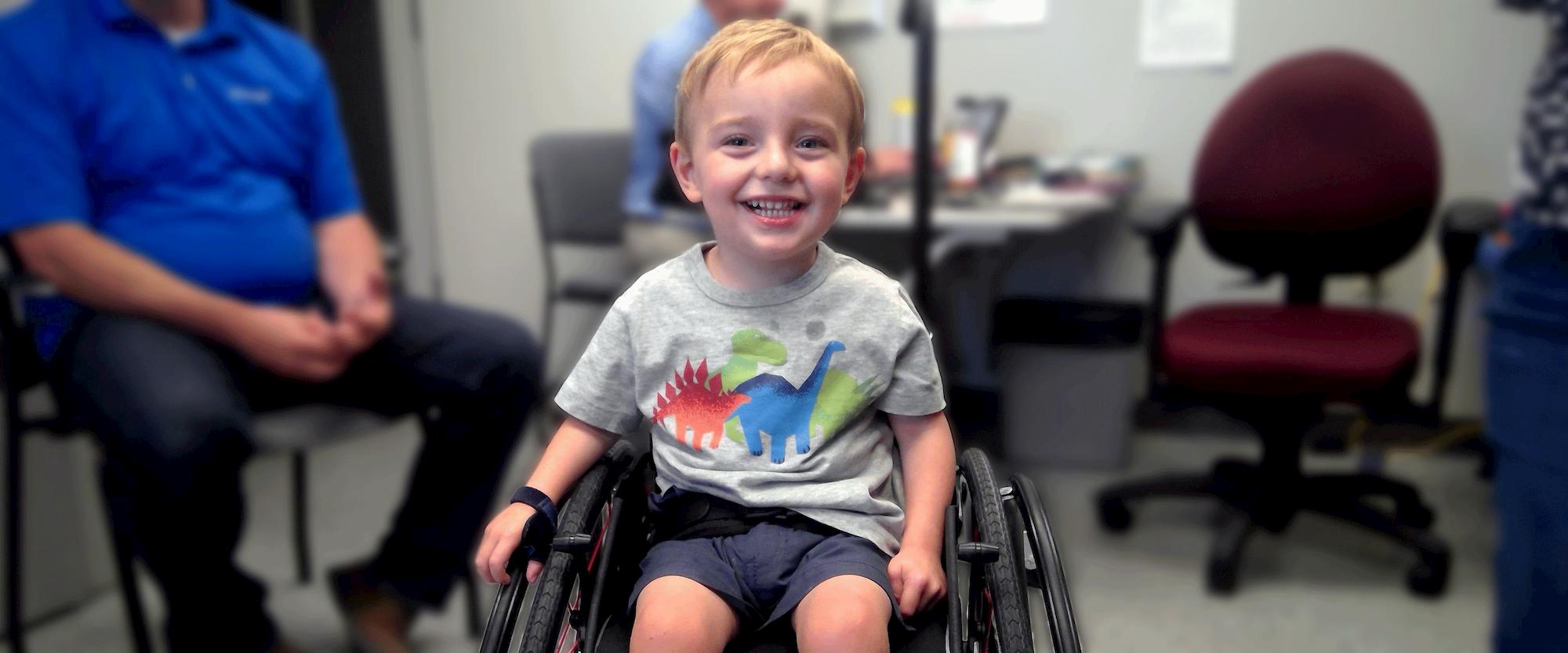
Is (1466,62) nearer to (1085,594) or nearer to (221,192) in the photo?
(1085,594)

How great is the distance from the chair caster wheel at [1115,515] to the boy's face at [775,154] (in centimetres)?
143

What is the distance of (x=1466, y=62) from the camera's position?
2078mm

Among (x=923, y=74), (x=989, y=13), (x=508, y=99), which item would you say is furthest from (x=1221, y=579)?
(x=508, y=99)

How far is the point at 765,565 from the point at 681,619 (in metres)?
0.07

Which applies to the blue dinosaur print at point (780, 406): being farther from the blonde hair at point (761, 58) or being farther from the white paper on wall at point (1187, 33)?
the white paper on wall at point (1187, 33)

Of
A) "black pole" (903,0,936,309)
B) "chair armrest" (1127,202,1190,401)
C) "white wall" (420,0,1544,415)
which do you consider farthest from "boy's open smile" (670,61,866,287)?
"white wall" (420,0,1544,415)

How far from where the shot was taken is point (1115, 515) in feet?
6.03

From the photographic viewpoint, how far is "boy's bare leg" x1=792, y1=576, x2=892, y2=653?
55 centimetres

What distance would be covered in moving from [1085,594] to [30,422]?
146 cm

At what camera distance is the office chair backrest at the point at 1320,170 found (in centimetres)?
175

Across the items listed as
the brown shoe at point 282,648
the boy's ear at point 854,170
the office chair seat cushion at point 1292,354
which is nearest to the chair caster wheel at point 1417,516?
the office chair seat cushion at point 1292,354

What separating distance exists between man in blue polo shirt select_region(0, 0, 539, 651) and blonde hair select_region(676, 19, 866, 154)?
802 millimetres

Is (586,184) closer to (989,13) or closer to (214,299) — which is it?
(989,13)

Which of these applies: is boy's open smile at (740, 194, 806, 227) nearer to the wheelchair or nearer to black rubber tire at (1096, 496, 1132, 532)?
the wheelchair
